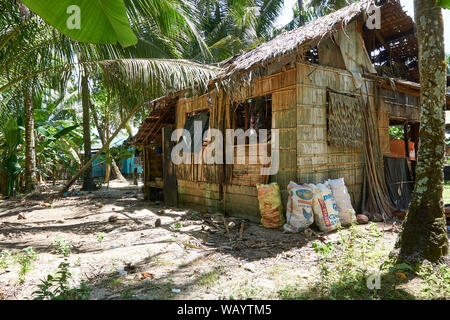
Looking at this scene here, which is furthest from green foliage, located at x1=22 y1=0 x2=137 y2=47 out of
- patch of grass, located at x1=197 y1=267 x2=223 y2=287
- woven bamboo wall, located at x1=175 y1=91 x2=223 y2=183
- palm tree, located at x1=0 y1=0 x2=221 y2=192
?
woven bamboo wall, located at x1=175 y1=91 x2=223 y2=183

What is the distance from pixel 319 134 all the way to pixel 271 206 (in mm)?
1643

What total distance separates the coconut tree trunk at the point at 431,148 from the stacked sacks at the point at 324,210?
5.55 feet

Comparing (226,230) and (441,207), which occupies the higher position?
(441,207)

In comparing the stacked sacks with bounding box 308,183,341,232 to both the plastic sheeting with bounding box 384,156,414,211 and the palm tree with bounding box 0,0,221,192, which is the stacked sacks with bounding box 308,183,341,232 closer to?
the plastic sheeting with bounding box 384,156,414,211

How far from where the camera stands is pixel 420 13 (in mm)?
3240

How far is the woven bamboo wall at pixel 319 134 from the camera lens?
5.23 m

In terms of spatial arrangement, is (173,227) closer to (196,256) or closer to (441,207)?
(196,256)

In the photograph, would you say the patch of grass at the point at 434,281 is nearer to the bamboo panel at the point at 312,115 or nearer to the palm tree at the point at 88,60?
the bamboo panel at the point at 312,115

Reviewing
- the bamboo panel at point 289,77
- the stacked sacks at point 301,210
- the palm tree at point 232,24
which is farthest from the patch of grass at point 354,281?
the palm tree at point 232,24

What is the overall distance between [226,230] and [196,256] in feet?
4.06

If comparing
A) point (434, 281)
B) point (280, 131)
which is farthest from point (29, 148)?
point (434, 281)

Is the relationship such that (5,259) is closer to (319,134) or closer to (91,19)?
(91,19)
